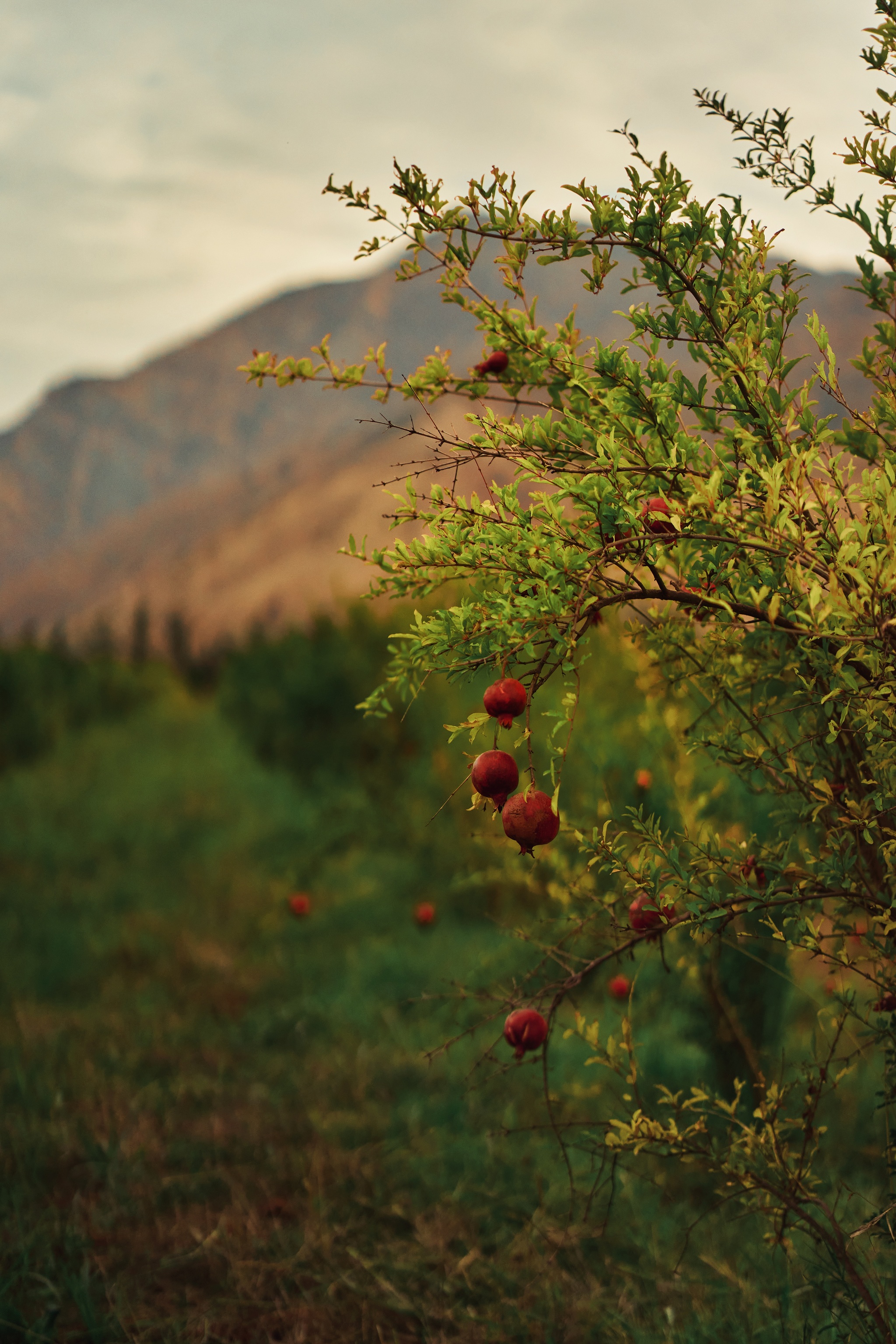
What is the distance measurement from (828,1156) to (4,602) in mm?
142125

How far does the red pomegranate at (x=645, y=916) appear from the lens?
152 centimetres

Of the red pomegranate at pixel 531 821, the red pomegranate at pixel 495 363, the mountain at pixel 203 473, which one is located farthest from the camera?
the mountain at pixel 203 473

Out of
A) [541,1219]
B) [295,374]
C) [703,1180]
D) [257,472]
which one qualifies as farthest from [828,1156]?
[257,472]

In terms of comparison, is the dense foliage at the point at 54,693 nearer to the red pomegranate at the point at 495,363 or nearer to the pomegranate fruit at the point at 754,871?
the red pomegranate at the point at 495,363

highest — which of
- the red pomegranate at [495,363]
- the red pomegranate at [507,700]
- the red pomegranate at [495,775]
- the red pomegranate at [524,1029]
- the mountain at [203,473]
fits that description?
the mountain at [203,473]

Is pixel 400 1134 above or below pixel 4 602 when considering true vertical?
below

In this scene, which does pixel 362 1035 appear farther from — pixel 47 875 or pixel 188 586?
pixel 188 586

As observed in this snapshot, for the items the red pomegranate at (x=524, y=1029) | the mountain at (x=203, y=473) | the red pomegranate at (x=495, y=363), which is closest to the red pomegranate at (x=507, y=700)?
the red pomegranate at (x=524, y=1029)

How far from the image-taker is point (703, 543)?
145 cm

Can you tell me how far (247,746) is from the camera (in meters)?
14.7

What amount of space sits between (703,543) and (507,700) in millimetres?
440

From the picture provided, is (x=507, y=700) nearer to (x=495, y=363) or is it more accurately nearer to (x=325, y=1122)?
(x=495, y=363)

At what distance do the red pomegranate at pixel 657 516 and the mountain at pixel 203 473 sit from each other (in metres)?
78.5

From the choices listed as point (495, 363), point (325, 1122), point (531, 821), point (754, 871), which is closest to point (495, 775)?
point (531, 821)
